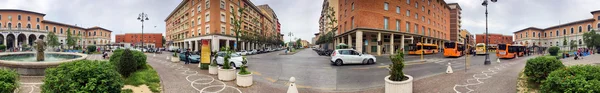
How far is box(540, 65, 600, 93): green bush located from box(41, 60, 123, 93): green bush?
8.32m

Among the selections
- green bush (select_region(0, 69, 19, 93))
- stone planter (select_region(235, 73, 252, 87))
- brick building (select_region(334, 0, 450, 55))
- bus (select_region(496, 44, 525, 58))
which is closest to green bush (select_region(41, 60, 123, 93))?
green bush (select_region(0, 69, 19, 93))

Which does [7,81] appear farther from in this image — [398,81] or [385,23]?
[385,23]

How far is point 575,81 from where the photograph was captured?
4141 millimetres

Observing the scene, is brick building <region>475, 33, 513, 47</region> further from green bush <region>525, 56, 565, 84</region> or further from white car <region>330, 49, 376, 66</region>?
green bush <region>525, 56, 565, 84</region>

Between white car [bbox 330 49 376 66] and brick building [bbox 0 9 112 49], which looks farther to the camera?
brick building [bbox 0 9 112 49]

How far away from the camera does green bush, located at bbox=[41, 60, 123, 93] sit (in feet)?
14.7

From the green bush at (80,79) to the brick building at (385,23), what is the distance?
24804mm

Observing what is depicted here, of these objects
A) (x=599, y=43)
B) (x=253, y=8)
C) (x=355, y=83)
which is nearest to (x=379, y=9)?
(x=355, y=83)

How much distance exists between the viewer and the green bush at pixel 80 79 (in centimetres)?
448

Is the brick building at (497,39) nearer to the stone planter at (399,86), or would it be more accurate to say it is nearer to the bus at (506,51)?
the bus at (506,51)

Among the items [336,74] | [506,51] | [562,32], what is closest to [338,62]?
[336,74]

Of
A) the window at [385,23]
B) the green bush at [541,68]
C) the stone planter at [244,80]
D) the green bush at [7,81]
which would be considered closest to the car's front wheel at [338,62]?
the stone planter at [244,80]

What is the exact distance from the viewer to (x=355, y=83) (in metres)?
8.35

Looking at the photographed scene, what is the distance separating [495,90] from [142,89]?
988 centimetres
